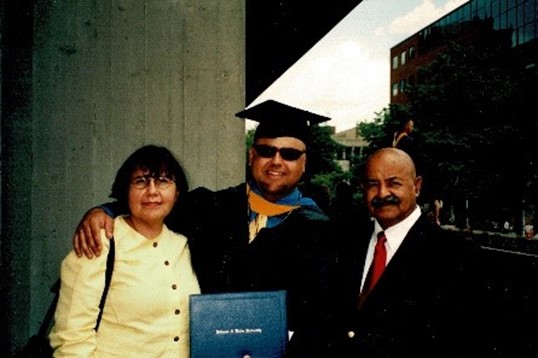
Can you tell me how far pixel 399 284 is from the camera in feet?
7.54

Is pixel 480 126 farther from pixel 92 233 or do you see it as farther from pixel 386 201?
pixel 92 233

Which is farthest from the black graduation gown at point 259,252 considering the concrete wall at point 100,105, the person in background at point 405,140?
the person in background at point 405,140

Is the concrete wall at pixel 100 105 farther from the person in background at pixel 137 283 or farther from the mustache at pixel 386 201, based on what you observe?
the mustache at pixel 386 201

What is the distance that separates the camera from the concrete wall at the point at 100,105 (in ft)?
12.7

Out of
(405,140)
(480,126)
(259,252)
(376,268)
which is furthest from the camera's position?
(480,126)

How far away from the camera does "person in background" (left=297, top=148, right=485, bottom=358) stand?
7.09ft

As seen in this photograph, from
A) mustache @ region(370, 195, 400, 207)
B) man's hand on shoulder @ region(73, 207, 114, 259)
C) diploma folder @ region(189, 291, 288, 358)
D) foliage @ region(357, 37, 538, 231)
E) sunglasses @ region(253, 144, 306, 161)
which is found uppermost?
foliage @ region(357, 37, 538, 231)

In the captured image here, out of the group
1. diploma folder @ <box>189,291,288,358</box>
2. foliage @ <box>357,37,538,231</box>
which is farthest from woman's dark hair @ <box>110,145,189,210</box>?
foliage @ <box>357,37,538,231</box>

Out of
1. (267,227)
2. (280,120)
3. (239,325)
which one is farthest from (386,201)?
(239,325)

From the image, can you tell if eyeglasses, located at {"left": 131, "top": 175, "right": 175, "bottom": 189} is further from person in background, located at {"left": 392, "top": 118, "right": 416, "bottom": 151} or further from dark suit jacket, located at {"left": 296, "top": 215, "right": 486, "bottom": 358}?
person in background, located at {"left": 392, "top": 118, "right": 416, "bottom": 151}

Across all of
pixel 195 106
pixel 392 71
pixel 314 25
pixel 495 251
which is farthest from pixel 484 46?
pixel 392 71

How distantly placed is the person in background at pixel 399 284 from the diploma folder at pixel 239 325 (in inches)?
11.1

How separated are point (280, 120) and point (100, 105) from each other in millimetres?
1936

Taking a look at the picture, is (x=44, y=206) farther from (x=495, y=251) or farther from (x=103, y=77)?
(x=495, y=251)
